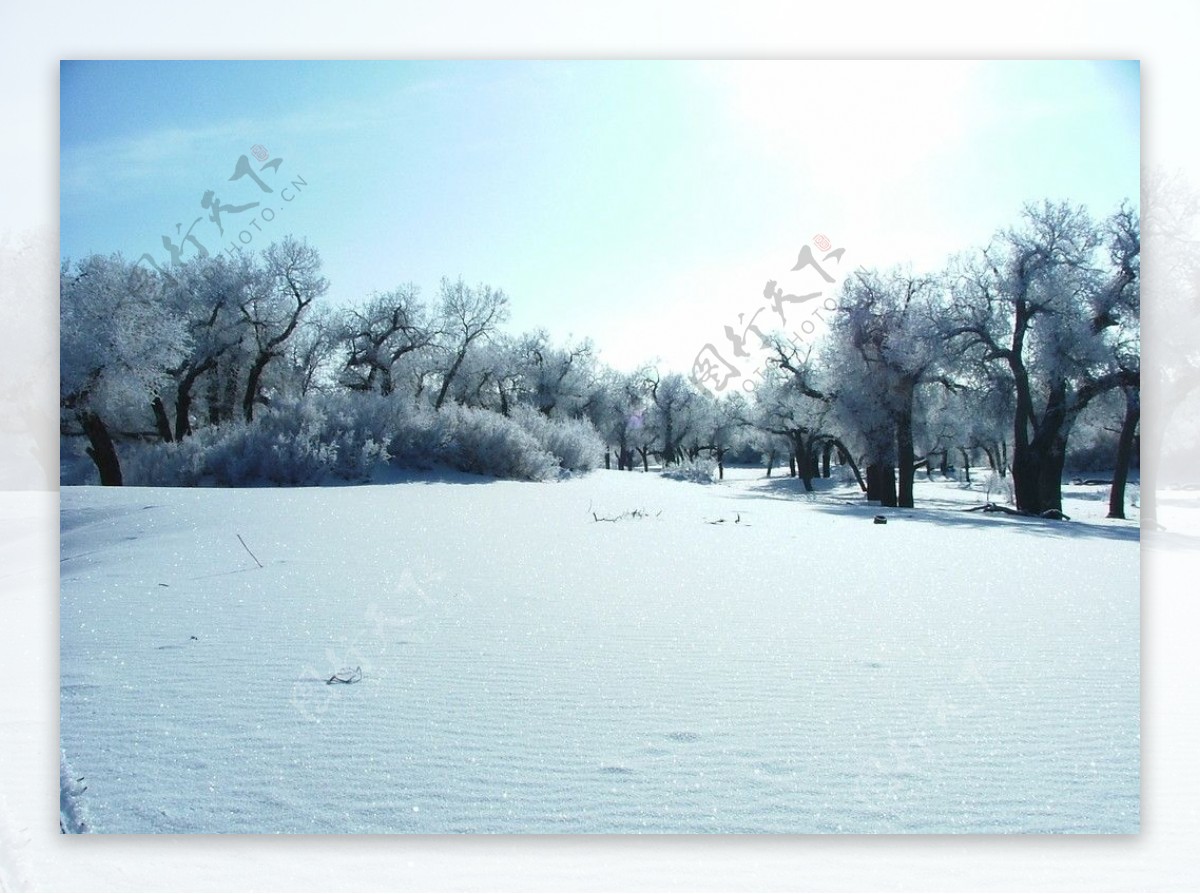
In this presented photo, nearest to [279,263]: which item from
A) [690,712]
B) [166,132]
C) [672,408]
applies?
[166,132]

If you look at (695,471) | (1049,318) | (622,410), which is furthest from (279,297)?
(695,471)

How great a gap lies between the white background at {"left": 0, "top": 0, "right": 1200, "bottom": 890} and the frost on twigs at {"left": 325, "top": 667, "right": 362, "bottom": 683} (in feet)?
2.48

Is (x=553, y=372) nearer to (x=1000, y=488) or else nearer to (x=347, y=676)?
(x=347, y=676)

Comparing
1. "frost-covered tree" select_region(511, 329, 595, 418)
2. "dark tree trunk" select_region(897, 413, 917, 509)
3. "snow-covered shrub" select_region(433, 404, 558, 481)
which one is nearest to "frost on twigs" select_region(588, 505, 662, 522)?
"frost-covered tree" select_region(511, 329, 595, 418)

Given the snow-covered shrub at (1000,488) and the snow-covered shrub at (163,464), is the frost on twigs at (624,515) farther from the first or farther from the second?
the snow-covered shrub at (1000,488)

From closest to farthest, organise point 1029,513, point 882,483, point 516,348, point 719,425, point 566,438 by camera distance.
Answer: point 516,348, point 566,438, point 1029,513, point 719,425, point 882,483

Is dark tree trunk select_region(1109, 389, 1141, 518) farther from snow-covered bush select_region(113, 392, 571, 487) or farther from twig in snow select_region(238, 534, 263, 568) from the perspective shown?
twig in snow select_region(238, 534, 263, 568)

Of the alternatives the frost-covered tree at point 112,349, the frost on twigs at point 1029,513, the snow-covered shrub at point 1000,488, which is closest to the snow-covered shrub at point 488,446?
the frost-covered tree at point 112,349

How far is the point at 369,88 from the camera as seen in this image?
338cm

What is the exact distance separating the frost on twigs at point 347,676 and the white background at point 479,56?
76cm

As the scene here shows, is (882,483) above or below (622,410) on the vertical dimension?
below

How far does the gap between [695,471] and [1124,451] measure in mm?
5436

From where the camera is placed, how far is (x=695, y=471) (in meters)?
10.8

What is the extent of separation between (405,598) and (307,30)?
256 centimetres
